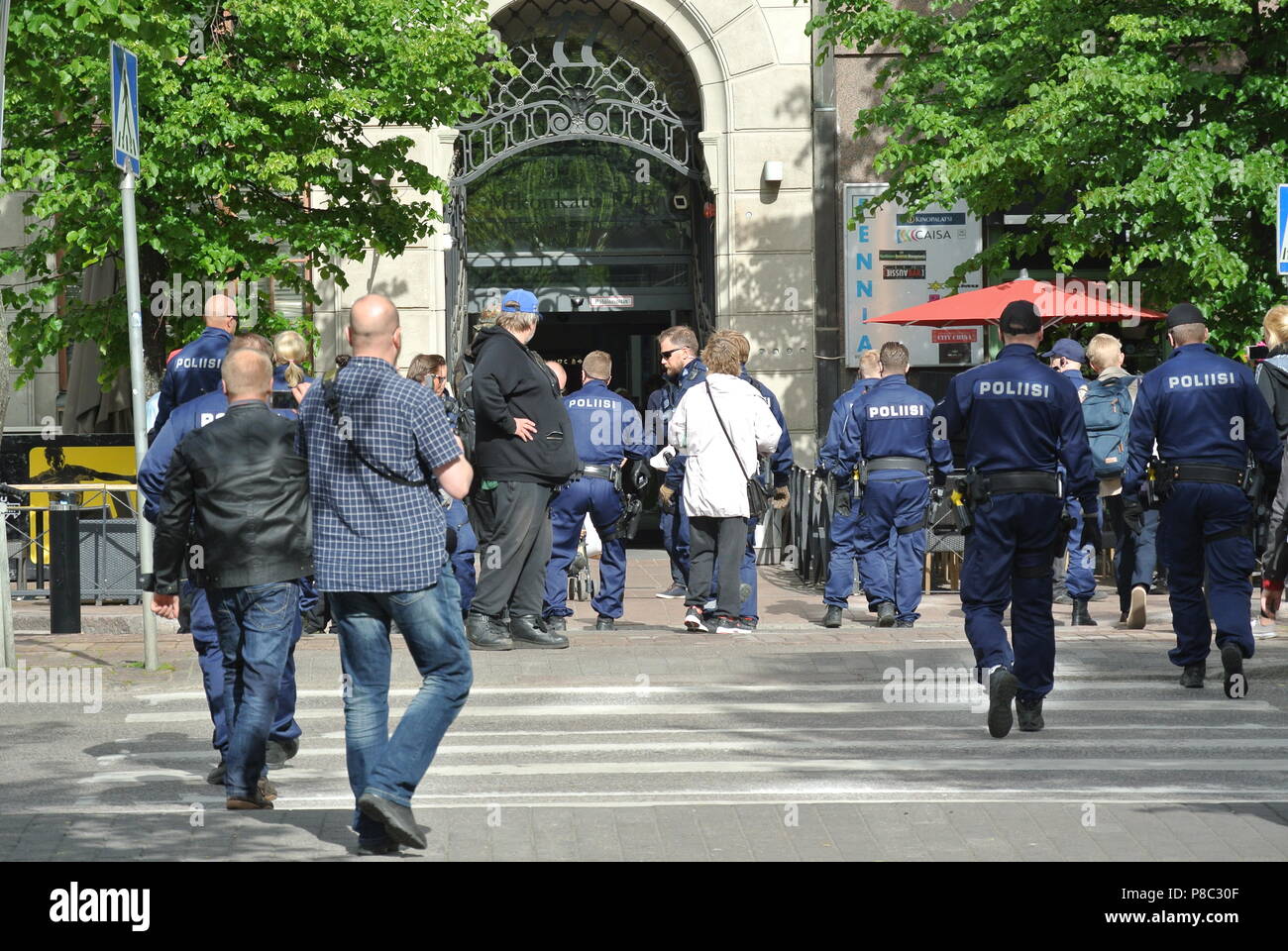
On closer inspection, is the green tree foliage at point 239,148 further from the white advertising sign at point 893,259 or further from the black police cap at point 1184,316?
the black police cap at point 1184,316

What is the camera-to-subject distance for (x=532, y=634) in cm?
1094

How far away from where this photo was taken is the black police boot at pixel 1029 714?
8578 millimetres

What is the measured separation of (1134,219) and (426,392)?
10.2 meters

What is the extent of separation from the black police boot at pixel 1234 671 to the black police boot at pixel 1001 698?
5.18ft

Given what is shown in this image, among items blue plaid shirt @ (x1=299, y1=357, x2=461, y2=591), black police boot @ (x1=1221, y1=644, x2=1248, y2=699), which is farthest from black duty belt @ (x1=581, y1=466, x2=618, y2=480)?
blue plaid shirt @ (x1=299, y1=357, x2=461, y2=591)

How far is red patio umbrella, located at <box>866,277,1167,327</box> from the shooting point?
51.5 feet

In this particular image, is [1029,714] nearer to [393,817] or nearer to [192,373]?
[393,817]

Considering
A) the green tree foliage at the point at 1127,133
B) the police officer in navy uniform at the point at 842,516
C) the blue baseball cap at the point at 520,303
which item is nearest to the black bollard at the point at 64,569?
the blue baseball cap at the point at 520,303

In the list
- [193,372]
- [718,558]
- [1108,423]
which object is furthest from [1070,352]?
[193,372]

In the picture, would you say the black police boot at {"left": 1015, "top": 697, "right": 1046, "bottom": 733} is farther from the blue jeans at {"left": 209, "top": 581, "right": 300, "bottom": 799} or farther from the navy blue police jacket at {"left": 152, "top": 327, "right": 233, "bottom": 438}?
the navy blue police jacket at {"left": 152, "top": 327, "right": 233, "bottom": 438}

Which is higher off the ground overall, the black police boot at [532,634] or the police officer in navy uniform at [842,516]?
the police officer in navy uniform at [842,516]

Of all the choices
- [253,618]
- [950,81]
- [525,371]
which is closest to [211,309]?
[525,371]

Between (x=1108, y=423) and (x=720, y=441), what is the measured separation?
9.81 feet

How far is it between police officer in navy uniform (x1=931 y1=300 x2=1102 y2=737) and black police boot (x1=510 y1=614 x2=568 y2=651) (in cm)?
306
